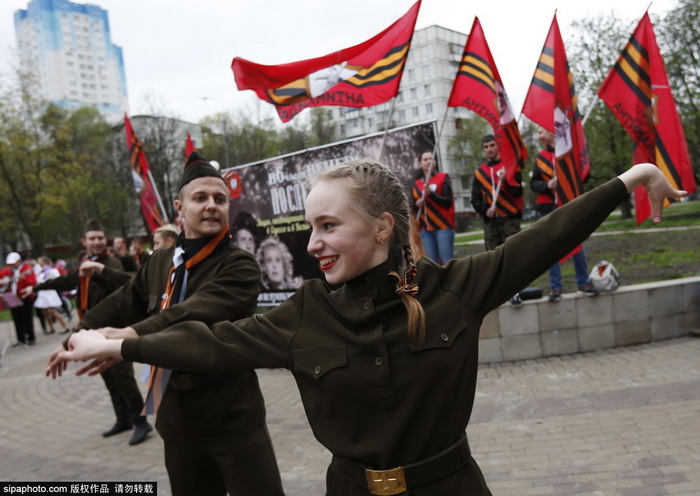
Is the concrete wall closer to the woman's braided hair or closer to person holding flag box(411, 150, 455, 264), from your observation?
person holding flag box(411, 150, 455, 264)

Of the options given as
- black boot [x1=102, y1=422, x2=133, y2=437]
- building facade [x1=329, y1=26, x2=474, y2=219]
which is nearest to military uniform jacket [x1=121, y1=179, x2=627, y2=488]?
black boot [x1=102, y1=422, x2=133, y2=437]

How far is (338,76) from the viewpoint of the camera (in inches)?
283

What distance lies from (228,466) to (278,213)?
8084mm

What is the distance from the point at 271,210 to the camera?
1086 centimetres

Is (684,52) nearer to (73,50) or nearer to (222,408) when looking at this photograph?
(222,408)

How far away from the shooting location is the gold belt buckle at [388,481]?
5.95ft

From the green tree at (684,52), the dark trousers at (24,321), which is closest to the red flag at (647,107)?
the dark trousers at (24,321)

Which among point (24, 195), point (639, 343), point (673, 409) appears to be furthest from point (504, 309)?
point (24, 195)

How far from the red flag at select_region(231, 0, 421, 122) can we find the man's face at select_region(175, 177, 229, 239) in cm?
412

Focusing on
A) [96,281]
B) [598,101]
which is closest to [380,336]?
[96,281]

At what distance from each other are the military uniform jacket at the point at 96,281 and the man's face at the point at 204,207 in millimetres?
2493

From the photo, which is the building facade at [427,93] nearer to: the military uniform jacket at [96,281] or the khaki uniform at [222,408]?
the military uniform jacket at [96,281]

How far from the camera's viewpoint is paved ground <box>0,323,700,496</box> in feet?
13.9

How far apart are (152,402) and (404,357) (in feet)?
5.20
